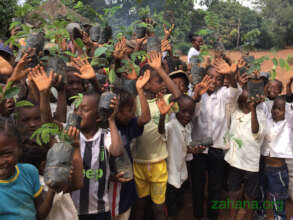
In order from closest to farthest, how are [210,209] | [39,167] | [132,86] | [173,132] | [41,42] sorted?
[39,167]
[41,42]
[132,86]
[173,132]
[210,209]

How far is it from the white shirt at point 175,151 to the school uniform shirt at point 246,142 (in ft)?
1.96

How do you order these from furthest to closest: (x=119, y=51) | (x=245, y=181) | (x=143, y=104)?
1. (x=245, y=181)
2. (x=119, y=51)
3. (x=143, y=104)

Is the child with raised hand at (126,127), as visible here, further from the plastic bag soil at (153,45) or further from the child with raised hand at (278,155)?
the child with raised hand at (278,155)

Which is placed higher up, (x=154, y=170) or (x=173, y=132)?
(x=173, y=132)

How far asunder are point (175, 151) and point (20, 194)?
1.67 m

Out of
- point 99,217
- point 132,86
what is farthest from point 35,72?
point 99,217

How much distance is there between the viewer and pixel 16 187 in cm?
133

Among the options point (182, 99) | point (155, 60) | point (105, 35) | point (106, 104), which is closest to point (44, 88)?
point (106, 104)

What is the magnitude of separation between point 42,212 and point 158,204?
4.64ft

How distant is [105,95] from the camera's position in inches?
68.6

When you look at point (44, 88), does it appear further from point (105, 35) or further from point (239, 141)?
point (239, 141)

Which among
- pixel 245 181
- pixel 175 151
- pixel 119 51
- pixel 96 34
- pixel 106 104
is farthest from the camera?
pixel 96 34

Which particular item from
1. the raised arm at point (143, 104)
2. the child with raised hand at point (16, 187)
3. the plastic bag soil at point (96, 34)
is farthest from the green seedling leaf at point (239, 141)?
the plastic bag soil at point (96, 34)

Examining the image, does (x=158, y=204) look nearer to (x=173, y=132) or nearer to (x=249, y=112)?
(x=173, y=132)
